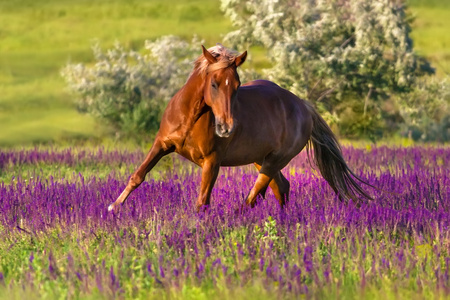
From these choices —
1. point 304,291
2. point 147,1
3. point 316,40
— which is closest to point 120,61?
point 316,40

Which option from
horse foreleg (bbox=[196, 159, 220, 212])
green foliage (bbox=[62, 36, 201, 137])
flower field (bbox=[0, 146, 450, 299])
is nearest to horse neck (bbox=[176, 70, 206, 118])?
horse foreleg (bbox=[196, 159, 220, 212])

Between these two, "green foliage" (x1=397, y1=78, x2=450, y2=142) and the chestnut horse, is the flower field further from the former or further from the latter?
"green foliage" (x1=397, y1=78, x2=450, y2=142)

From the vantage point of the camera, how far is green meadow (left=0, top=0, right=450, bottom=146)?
33.6 m

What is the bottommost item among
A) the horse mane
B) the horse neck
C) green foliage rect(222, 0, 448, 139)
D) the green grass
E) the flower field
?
the green grass

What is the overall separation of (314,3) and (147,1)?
3130 cm

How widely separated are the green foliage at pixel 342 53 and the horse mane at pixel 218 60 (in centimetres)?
1530

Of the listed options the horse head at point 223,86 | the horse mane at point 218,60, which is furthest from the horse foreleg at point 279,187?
the horse head at point 223,86

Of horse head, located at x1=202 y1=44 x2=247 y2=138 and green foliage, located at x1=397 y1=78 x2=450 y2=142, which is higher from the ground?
horse head, located at x1=202 y1=44 x2=247 y2=138

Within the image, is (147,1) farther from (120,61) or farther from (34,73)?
(120,61)

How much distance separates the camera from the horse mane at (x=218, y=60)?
635cm

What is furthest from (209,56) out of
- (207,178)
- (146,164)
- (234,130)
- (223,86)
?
(146,164)

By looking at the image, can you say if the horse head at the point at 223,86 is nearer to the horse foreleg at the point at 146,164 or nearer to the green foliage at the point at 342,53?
the horse foreleg at the point at 146,164

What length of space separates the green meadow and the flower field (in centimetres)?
1921

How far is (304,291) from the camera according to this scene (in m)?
4.34
